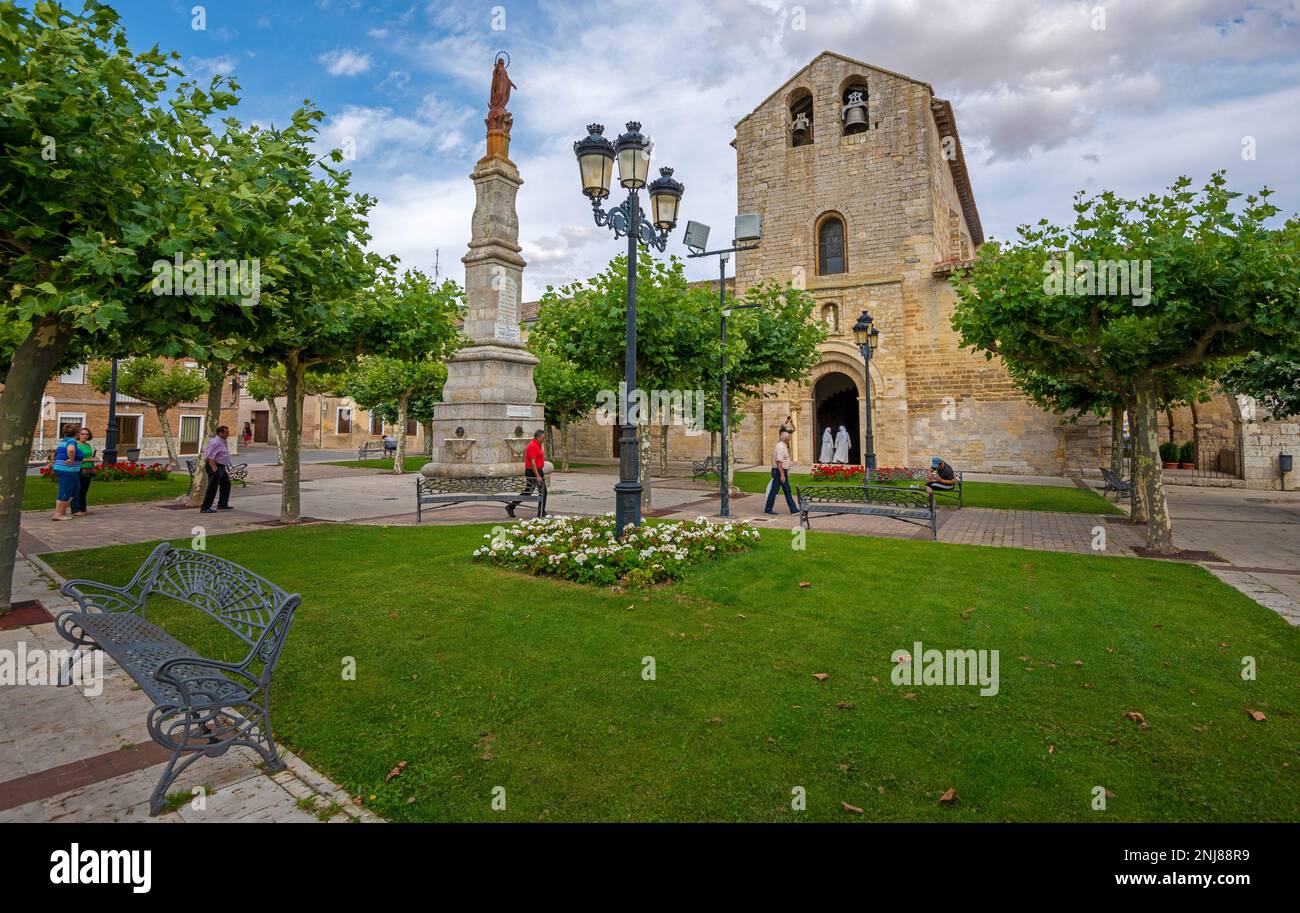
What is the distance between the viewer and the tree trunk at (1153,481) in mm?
8531

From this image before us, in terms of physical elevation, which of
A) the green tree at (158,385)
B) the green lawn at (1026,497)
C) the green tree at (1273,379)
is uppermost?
the green tree at (158,385)

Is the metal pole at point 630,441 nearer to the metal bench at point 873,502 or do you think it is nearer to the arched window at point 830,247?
the metal bench at point 873,502

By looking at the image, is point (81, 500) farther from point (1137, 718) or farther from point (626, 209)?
point (1137, 718)

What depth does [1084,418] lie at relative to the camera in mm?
23188

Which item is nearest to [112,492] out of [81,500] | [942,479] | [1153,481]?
[81,500]

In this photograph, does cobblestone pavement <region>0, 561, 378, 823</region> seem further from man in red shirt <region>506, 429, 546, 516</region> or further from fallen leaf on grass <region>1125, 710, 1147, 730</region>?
man in red shirt <region>506, 429, 546, 516</region>

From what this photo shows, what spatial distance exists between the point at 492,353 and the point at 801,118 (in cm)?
2126

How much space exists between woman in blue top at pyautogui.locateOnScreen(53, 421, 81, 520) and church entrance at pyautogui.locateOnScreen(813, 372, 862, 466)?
84.8ft

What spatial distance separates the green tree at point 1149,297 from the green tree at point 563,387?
16.1m

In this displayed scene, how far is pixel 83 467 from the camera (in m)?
11.6

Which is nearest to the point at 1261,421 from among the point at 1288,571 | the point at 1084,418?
the point at 1084,418

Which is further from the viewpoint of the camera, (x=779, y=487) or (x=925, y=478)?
(x=925, y=478)

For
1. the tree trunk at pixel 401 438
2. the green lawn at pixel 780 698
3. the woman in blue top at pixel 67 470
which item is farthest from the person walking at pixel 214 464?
the tree trunk at pixel 401 438
